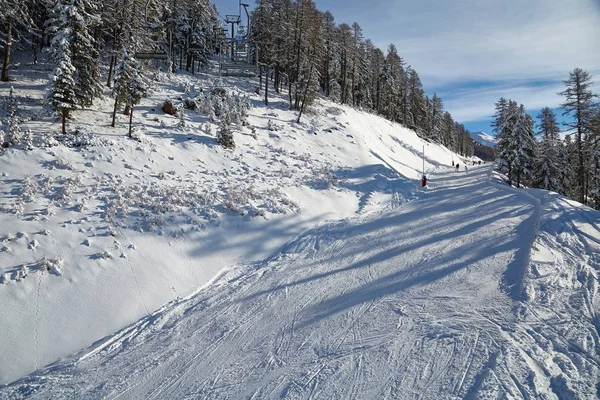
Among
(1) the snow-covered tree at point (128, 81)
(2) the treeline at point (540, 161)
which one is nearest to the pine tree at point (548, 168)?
(2) the treeline at point (540, 161)

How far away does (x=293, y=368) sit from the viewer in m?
5.71

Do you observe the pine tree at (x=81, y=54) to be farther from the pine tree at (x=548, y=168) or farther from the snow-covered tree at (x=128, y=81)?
the pine tree at (x=548, y=168)

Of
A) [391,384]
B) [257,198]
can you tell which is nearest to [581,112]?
[257,198]

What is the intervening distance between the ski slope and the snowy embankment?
99cm

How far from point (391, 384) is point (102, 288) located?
762 cm

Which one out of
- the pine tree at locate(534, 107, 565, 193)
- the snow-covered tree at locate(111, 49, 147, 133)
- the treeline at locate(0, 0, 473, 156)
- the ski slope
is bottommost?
the ski slope

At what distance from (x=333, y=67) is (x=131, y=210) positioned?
44.4m

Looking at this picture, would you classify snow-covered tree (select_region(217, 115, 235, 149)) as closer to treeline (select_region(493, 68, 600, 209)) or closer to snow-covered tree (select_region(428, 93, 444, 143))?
treeline (select_region(493, 68, 600, 209))

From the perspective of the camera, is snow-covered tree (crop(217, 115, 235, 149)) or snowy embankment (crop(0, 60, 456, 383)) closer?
snowy embankment (crop(0, 60, 456, 383))

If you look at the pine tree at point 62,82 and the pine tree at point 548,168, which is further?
the pine tree at point 548,168

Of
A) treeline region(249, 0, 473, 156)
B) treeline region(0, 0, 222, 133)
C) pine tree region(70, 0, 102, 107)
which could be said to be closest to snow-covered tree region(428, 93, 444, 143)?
treeline region(249, 0, 473, 156)

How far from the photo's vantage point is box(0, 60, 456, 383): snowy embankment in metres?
7.51

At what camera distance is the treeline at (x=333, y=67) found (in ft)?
110

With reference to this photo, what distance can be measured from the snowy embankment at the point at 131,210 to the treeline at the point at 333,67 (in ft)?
27.9
